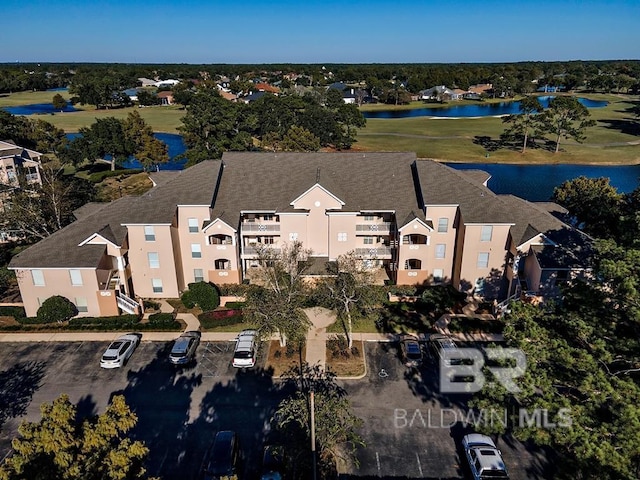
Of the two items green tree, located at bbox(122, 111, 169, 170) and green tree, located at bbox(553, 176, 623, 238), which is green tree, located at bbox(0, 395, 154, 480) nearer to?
green tree, located at bbox(553, 176, 623, 238)

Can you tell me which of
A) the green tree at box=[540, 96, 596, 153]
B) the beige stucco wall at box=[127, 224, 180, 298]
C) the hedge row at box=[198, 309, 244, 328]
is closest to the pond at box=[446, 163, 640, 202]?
the green tree at box=[540, 96, 596, 153]

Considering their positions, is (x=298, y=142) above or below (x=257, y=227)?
above

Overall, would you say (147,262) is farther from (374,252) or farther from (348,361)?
(374,252)

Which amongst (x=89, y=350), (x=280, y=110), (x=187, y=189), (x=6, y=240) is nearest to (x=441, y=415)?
(x=89, y=350)

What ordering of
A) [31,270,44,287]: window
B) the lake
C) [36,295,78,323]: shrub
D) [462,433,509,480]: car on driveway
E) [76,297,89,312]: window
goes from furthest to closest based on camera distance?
the lake, [76,297,89,312]: window, [31,270,44,287]: window, [36,295,78,323]: shrub, [462,433,509,480]: car on driveway

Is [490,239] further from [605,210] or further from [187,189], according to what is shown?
[187,189]

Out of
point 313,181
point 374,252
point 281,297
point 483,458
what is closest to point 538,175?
point 374,252

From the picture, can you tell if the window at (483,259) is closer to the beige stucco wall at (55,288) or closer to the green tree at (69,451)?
the green tree at (69,451)
